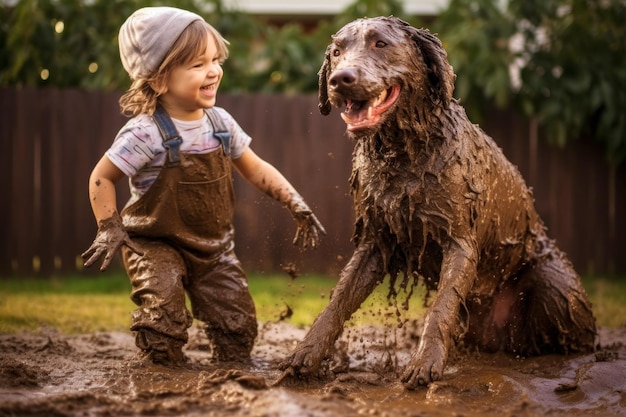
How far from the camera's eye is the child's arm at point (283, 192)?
4762mm

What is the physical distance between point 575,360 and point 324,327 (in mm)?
1608

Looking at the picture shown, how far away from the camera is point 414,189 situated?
157 inches

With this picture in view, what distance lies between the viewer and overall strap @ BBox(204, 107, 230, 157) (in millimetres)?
4641

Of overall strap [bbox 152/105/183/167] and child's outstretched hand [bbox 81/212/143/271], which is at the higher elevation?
overall strap [bbox 152/105/183/167]

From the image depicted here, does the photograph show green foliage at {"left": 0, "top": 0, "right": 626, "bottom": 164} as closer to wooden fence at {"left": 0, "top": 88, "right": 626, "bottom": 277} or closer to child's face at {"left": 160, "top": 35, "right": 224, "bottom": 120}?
wooden fence at {"left": 0, "top": 88, "right": 626, "bottom": 277}

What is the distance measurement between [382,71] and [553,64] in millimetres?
6141

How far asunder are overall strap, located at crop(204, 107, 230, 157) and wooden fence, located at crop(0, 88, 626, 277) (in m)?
4.06

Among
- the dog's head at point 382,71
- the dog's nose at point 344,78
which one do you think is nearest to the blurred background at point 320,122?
the dog's head at point 382,71

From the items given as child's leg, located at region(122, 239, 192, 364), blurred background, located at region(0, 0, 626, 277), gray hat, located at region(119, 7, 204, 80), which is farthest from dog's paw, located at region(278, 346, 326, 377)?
blurred background, located at region(0, 0, 626, 277)

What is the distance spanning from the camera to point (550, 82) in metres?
9.23

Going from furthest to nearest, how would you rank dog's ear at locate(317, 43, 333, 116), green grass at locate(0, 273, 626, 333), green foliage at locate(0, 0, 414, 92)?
green foliage at locate(0, 0, 414, 92) < green grass at locate(0, 273, 626, 333) < dog's ear at locate(317, 43, 333, 116)

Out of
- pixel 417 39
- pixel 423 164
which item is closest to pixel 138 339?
pixel 423 164

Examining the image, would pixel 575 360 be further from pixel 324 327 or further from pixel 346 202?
pixel 346 202

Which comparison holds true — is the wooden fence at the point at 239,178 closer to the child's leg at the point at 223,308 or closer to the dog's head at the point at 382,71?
the child's leg at the point at 223,308
